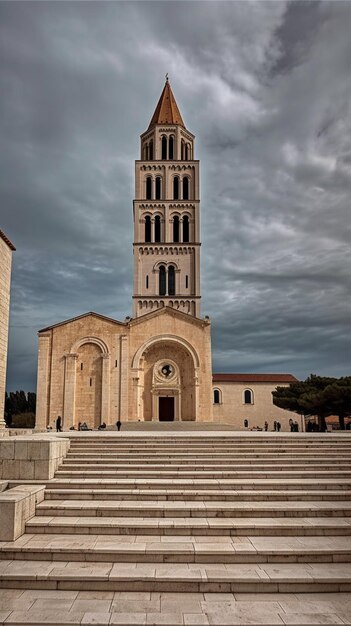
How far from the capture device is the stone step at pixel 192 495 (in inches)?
392

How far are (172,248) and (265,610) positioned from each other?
4077 centimetres

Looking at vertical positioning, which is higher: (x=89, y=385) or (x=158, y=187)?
(x=158, y=187)

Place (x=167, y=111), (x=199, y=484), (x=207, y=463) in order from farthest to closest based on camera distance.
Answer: (x=167, y=111)
(x=207, y=463)
(x=199, y=484)

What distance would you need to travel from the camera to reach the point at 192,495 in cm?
999

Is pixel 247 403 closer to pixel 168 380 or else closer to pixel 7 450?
pixel 168 380

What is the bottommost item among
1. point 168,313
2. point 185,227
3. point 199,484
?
point 199,484

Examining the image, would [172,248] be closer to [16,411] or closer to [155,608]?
[16,411]

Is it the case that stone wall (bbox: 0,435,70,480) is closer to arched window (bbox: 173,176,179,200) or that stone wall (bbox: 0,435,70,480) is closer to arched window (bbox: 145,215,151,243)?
arched window (bbox: 145,215,151,243)

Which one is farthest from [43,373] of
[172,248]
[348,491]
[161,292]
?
[348,491]

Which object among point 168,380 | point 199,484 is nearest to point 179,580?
point 199,484

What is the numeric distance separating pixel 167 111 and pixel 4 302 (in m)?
40.8

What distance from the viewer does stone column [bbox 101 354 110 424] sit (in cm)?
3212

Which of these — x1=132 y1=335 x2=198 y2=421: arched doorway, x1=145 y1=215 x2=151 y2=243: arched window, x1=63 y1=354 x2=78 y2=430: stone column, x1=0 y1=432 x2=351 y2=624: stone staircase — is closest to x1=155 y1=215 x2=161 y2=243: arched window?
x1=145 y1=215 x2=151 y2=243: arched window

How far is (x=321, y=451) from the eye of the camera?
44.1ft
